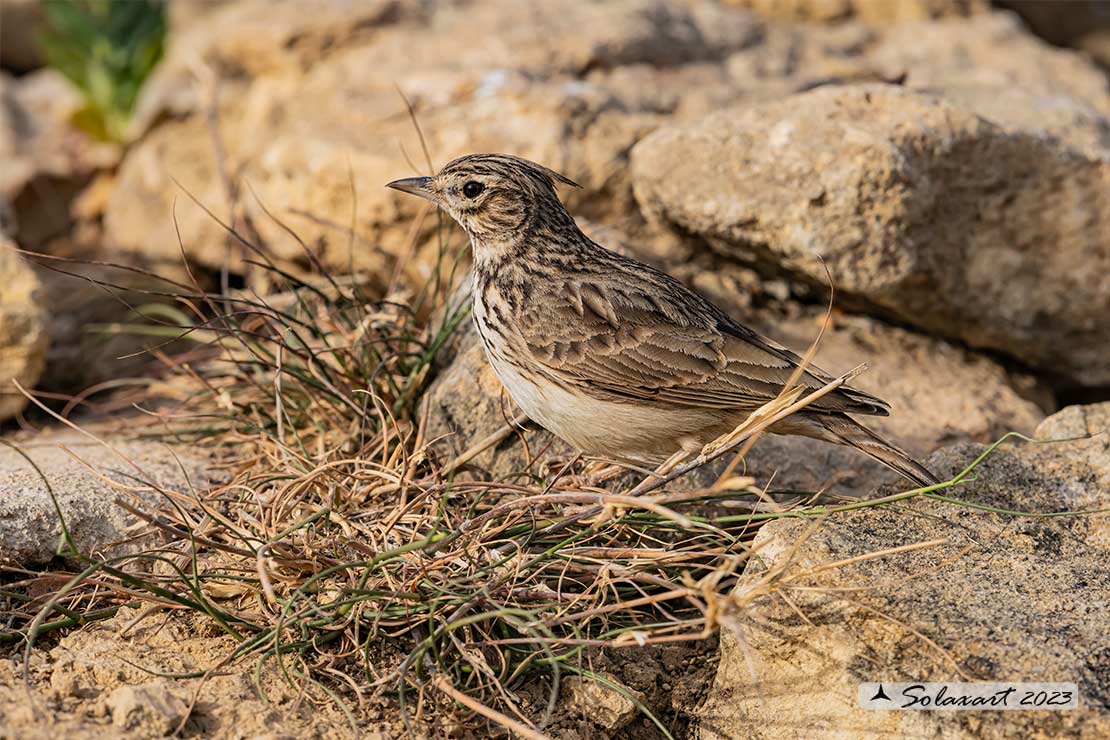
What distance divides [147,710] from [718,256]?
3.68 m

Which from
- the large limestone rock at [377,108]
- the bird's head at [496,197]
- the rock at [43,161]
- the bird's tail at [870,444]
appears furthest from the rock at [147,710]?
the rock at [43,161]

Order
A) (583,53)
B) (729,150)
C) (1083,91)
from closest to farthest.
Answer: (729,150) < (583,53) < (1083,91)

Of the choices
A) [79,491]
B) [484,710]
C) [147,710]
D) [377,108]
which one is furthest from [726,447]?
[377,108]

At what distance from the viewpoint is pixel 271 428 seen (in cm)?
500

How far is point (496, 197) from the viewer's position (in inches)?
183

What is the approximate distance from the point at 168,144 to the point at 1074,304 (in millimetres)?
5955

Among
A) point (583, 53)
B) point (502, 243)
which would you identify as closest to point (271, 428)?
point (502, 243)

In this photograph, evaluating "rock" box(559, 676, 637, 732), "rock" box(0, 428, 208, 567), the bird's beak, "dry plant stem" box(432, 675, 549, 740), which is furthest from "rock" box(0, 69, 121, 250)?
"rock" box(559, 676, 637, 732)

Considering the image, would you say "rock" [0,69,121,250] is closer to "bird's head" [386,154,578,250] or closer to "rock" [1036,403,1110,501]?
"bird's head" [386,154,578,250]

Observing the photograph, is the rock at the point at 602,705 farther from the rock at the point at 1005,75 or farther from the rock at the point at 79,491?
the rock at the point at 1005,75

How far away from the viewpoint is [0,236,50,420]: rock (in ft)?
17.3

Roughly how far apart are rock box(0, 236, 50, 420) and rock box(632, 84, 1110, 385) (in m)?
3.01

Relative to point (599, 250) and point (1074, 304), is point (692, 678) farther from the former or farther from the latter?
point (1074, 304)

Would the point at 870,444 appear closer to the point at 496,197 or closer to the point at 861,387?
the point at 861,387
